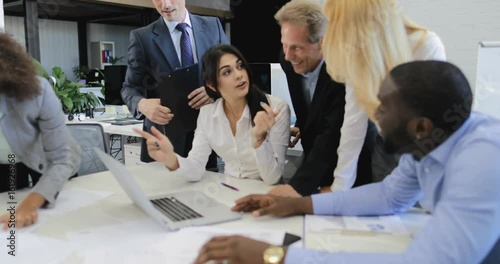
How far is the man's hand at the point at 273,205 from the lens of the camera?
1088mm

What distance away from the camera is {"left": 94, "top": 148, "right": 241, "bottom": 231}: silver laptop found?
975mm

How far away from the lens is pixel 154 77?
57.6 inches

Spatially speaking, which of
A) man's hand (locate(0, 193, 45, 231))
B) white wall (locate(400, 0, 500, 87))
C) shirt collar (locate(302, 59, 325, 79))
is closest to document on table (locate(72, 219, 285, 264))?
man's hand (locate(0, 193, 45, 231))

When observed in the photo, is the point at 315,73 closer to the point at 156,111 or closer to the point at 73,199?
the point at 156,111

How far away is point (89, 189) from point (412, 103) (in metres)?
0.85

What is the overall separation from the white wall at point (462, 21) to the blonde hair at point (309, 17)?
9.80 ft

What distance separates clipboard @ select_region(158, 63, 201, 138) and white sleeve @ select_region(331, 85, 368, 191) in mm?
512

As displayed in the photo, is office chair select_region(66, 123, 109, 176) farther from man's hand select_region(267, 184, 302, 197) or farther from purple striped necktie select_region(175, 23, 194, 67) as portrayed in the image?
purple striped necktie select_region(175, 23, 194, 67)

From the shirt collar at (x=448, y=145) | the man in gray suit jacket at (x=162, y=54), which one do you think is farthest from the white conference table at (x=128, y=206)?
the shirt collar at (x=448, y=145)

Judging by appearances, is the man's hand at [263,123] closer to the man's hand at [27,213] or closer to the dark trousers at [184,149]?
the dark trousers at [184,149]

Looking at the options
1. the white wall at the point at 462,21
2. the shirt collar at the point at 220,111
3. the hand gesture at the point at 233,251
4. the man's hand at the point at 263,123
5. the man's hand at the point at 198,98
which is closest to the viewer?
the hand gesture at the point at 233,251

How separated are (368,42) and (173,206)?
664 mm

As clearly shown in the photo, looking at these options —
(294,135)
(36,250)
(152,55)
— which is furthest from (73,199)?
(294,135)

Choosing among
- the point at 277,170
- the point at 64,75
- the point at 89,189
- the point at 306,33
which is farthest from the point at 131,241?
the point at 306,33
